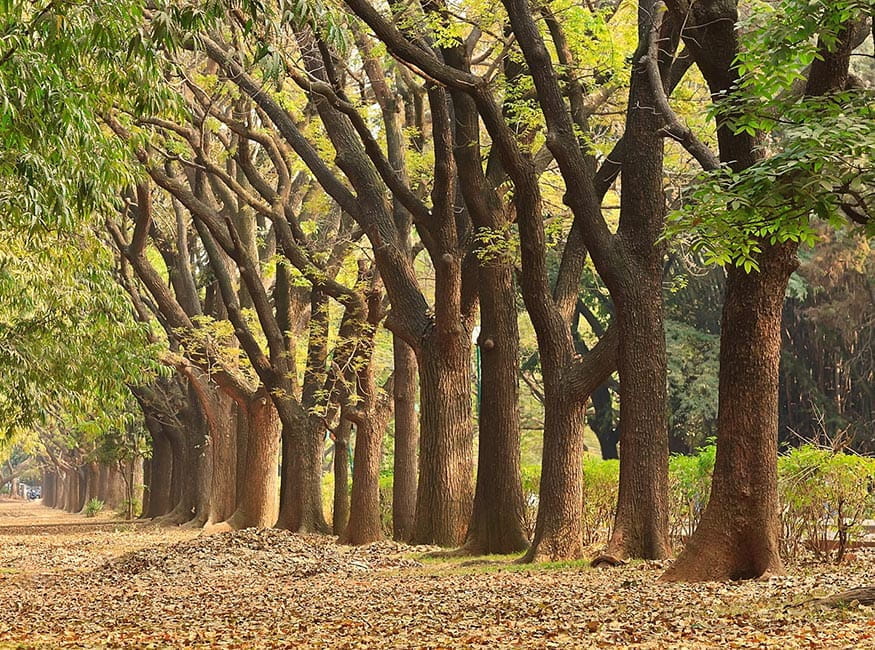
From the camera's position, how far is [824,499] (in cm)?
1253

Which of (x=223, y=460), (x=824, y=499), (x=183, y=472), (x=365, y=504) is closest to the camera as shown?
(x=824, y=499)

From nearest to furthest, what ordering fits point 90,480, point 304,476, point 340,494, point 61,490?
point 340,494 < point 304,476 < point 90,480 < point 61,490

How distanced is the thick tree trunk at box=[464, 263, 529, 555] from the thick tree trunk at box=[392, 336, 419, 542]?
4289 mm

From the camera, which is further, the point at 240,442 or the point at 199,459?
the point at 199,459

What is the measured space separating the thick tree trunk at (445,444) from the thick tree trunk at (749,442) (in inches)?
260

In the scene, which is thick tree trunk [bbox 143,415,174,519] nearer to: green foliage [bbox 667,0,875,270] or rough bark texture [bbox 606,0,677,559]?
rough bark texture [bbox 606,0,677,559]

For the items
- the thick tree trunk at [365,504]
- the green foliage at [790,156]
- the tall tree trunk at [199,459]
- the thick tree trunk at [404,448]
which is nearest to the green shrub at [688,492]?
the thick tree trunk at [404,448]

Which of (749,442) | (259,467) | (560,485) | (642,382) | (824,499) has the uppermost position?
(642,382)

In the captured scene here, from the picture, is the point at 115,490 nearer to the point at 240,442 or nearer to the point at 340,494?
the point at 240,442

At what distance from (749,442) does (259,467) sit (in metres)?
15.5

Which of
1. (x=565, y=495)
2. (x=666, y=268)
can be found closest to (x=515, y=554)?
(x=565, y=495)

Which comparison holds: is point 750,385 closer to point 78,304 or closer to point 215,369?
point 78,304

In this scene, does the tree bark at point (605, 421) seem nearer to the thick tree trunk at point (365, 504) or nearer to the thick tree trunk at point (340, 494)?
the thick tree trunk at point (340, 494)

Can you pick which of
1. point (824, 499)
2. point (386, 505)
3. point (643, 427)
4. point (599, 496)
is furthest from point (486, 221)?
point (386, 505)
